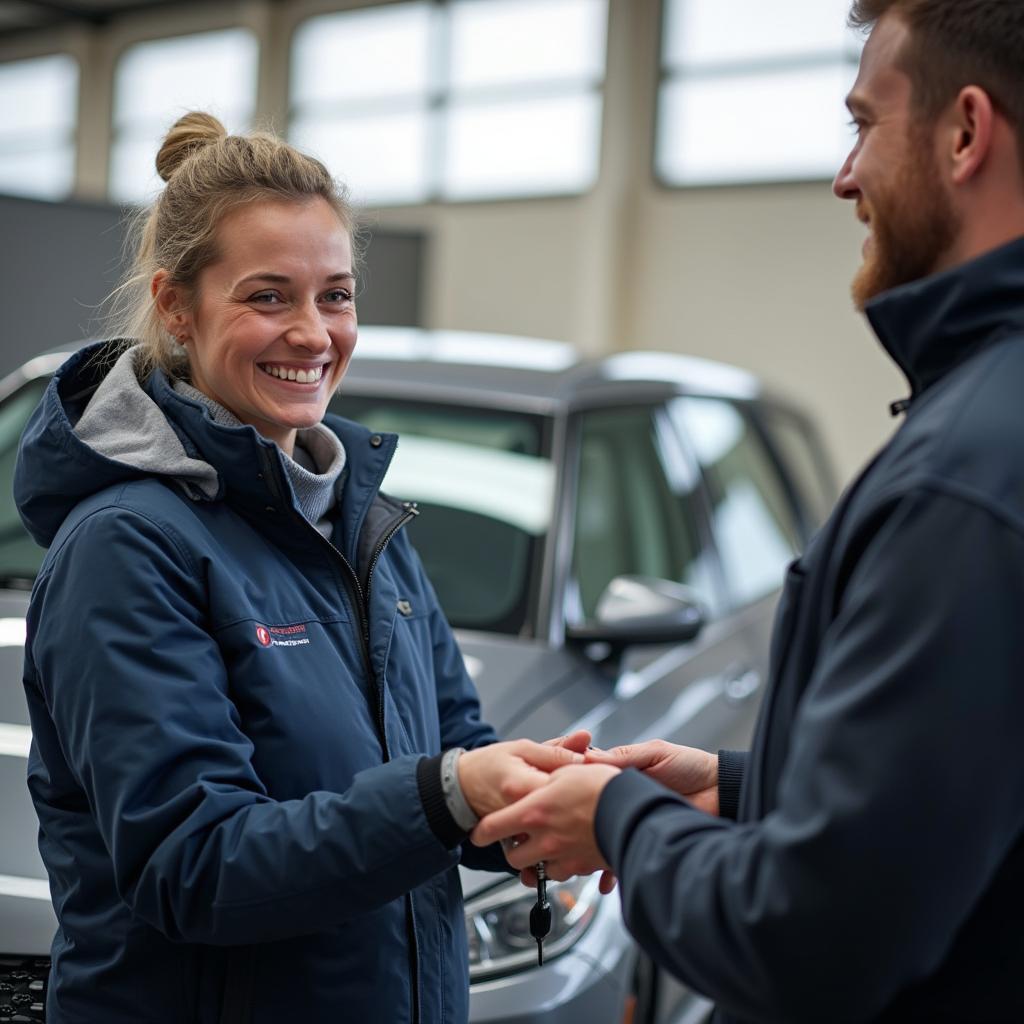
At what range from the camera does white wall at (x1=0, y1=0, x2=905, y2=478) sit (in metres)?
9.20

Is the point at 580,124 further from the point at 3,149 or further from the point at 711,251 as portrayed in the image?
the point at 3,149

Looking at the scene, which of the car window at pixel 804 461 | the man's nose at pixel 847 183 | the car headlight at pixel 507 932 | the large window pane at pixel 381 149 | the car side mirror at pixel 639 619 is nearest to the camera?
the man's nose at pixel 847 183

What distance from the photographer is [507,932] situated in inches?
84.3

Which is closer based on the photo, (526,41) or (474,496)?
(474,496)

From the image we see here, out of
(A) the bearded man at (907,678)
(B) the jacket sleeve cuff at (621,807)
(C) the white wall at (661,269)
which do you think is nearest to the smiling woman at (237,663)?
(B) the jacket sleeve cuff at (621,807)

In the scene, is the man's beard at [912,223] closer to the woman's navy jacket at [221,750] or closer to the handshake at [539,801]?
the handshake at [539,801]

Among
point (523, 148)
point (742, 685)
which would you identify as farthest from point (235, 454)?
point (523, 148)

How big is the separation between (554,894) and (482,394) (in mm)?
1254

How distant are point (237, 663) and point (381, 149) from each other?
34.1 feet

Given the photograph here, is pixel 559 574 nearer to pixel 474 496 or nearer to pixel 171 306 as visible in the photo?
pixel 474 496

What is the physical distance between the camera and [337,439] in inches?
72.2

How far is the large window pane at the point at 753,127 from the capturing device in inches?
363

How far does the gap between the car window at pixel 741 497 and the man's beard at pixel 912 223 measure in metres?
2.38

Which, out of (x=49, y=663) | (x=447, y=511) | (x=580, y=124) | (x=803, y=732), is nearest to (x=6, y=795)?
(x=49, y=663)
